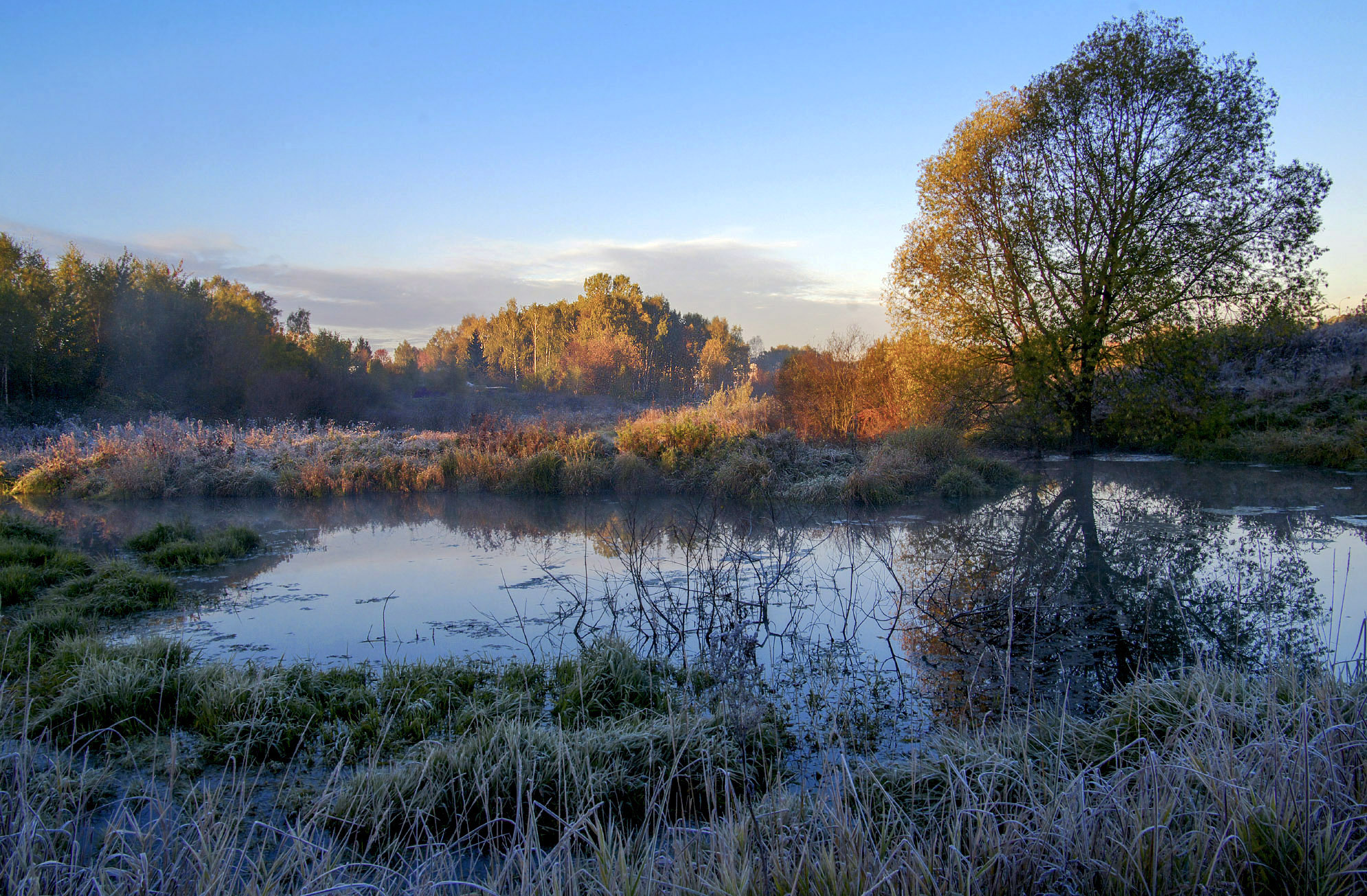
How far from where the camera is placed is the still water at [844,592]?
4500mm

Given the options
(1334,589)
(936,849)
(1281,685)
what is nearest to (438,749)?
(936,849)

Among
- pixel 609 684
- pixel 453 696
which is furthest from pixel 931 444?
pixel 453 696

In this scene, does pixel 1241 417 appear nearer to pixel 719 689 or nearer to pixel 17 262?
pixel 719 689

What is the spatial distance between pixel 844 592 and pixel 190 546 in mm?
7279

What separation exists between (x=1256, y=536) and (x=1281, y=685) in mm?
6183

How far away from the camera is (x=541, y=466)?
1430cm

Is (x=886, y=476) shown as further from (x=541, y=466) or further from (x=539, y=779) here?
(x=539, y=779)

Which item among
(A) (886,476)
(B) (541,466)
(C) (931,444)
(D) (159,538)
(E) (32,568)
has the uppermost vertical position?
(C) (931,444)

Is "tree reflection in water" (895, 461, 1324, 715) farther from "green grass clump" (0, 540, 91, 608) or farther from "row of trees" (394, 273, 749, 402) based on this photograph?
"row of trees" (394, 273, 749, 402)

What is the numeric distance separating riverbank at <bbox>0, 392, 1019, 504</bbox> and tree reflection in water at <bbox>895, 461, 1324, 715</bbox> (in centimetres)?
321

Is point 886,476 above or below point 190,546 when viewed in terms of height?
above

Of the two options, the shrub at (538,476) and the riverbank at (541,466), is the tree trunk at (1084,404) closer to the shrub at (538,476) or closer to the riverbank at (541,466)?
the riverbank at (541,466)

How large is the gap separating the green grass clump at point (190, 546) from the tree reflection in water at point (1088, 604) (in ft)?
24.7

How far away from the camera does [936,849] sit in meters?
2.44
